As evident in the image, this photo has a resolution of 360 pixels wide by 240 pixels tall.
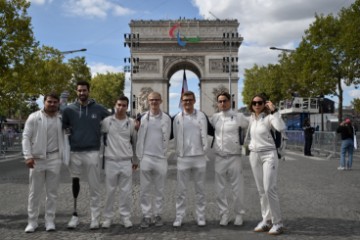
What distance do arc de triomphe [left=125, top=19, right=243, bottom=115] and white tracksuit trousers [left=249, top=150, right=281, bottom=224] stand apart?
5289 centimetres

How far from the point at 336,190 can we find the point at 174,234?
17.3 feet

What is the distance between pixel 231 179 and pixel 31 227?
300 centimetres

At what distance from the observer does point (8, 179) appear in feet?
39.7

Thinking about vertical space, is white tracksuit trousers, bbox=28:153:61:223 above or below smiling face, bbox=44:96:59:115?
below

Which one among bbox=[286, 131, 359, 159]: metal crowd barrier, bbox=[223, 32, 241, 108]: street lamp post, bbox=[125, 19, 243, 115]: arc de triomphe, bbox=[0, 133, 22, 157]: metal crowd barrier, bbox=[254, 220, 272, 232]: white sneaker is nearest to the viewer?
bbox=[254, 220, 272, 232]: white sneaker

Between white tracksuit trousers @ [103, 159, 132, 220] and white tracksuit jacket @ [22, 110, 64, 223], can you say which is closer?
white tracksuit jacket @ [22, 110, 64, 223]

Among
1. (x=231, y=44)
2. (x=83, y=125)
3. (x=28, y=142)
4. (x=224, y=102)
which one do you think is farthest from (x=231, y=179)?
(x=231, y=44)

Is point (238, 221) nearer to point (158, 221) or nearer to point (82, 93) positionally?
point (158, 221)

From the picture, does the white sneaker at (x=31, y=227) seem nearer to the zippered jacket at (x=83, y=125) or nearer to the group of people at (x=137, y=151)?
the group of people at (x=137, y=151)

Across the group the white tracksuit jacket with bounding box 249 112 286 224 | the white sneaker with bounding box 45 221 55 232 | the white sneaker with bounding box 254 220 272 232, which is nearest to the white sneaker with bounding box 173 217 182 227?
the white sneaker with bounding box 254 220 272 232

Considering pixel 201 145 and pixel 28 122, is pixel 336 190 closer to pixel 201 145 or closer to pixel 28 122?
pixel 201 145

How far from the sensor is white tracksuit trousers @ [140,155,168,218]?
6465 millimetres

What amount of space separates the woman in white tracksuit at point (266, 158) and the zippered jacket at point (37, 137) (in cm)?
287

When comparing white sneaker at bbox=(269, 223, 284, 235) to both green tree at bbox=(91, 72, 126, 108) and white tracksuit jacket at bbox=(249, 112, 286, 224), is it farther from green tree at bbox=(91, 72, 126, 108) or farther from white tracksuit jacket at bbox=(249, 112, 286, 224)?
green tree at bbox=(91, 72, 126, 108)
